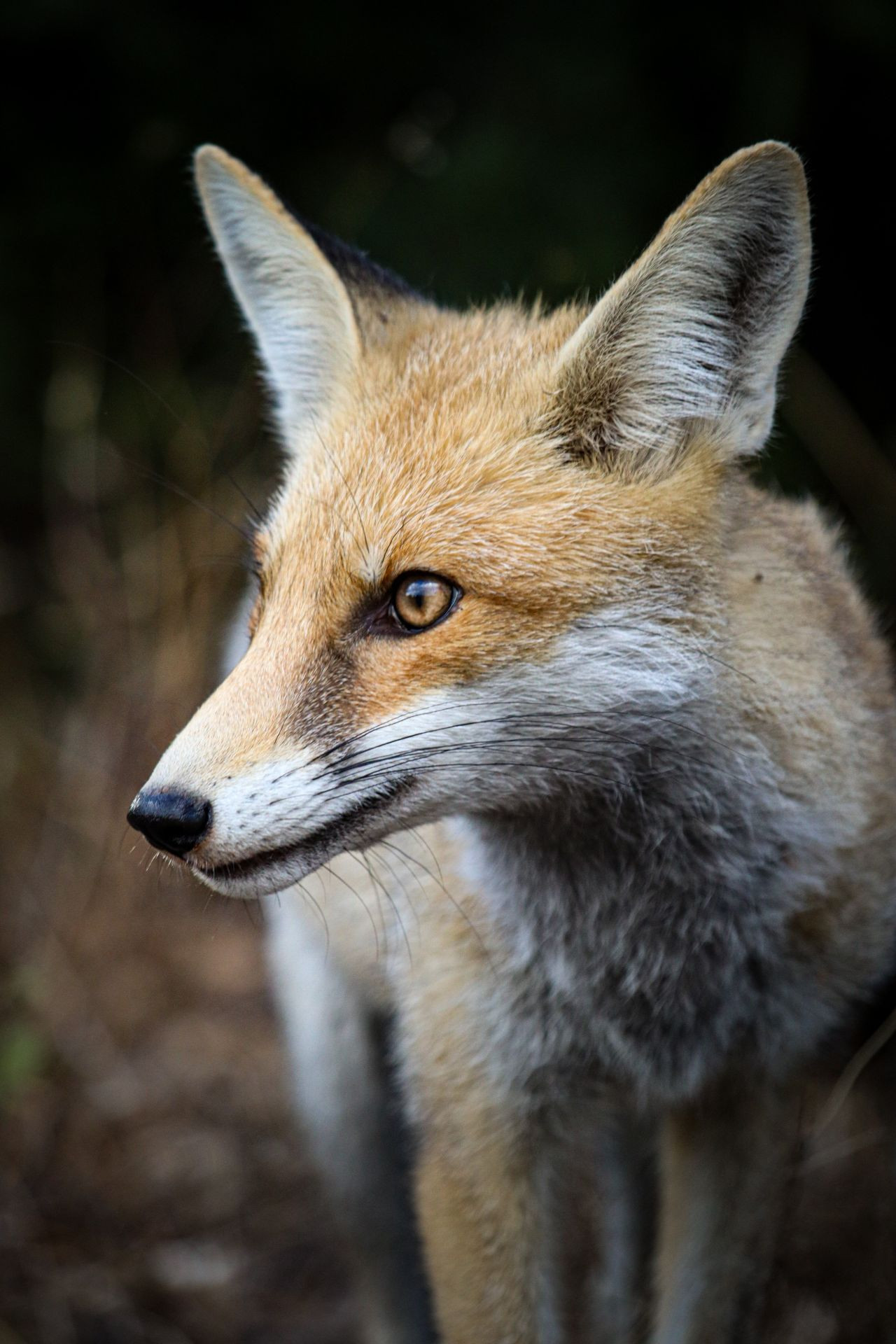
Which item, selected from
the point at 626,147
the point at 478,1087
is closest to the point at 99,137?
the point at 626,147

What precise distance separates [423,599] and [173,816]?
61 cm

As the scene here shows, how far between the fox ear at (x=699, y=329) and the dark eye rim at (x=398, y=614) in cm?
42

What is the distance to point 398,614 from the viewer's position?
2.31m

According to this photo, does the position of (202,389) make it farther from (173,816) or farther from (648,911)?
(173,816)

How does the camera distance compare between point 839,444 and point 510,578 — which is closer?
point 510,578

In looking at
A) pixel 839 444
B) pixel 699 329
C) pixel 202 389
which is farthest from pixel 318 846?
pixel 202 389

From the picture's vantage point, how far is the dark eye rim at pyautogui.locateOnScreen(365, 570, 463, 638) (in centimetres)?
227

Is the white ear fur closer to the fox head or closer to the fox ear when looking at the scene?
the fox head

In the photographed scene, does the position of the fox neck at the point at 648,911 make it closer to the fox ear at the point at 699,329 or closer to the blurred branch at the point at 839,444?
the fox ear at the point at 699,329

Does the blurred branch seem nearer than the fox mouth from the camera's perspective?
No

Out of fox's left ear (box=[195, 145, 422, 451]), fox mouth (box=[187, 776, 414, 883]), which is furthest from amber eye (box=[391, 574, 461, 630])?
fox's left ear (box=[195, 145, 422, 451])

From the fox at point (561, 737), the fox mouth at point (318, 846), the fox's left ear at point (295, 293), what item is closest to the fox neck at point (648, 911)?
the fox at point (561, 737)

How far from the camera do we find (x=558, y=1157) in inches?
114

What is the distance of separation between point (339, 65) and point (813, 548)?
160 inches
